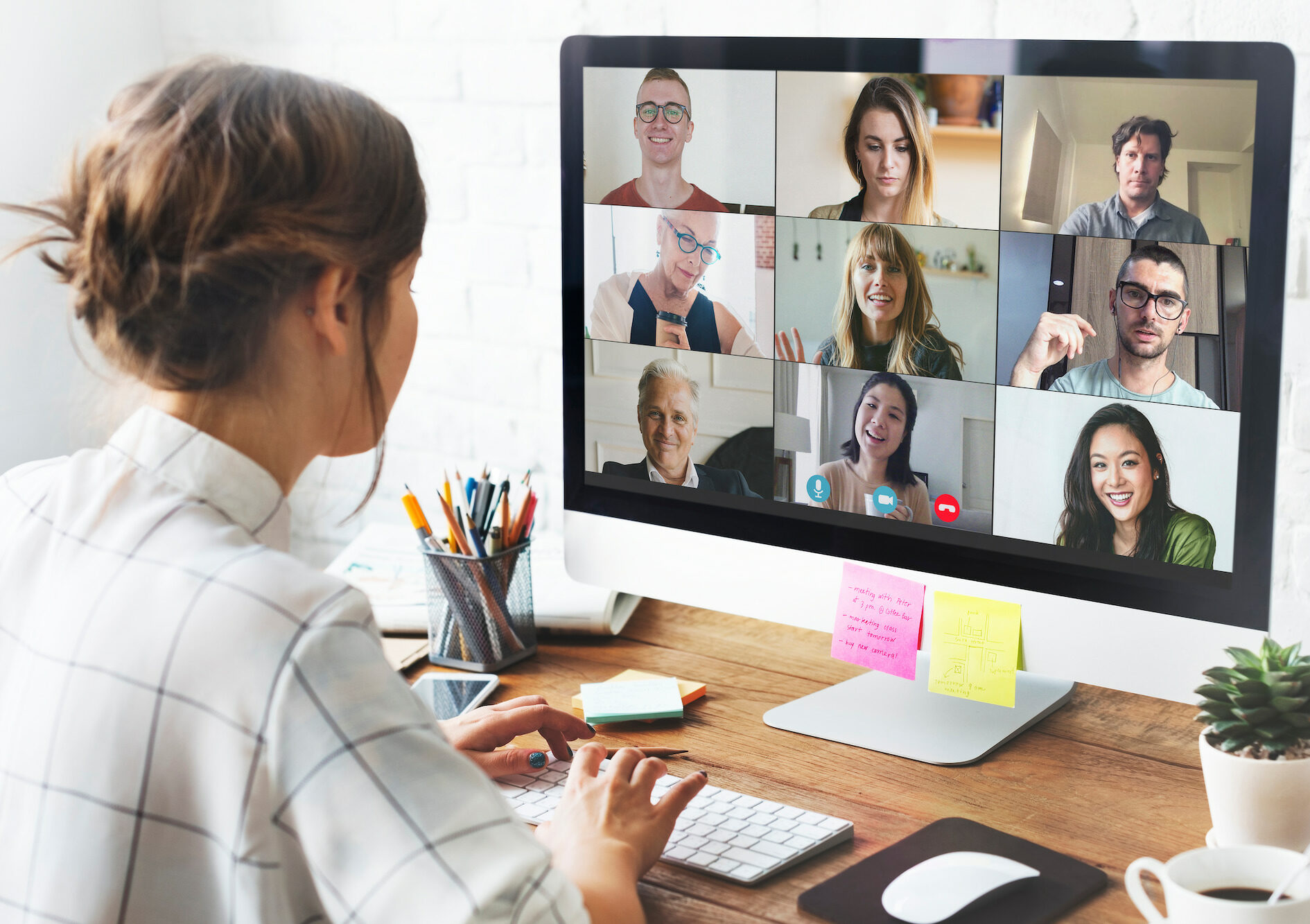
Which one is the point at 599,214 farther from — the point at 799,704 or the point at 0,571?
the point at 0,571

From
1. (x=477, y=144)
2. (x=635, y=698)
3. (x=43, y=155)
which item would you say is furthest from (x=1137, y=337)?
(x=43, y=155)

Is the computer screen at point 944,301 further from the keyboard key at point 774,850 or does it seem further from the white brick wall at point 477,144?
the white brick wall at point 477,144

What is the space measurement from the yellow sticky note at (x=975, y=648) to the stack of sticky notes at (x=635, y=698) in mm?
222

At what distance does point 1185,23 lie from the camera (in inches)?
45.1

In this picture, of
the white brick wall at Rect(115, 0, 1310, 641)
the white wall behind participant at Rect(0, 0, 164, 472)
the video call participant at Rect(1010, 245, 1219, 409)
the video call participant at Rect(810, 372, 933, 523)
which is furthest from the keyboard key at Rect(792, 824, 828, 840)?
the white wall behind participant at Rect(0, 0, 164, 472)

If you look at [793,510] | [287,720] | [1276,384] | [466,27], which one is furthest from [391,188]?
[466,27]

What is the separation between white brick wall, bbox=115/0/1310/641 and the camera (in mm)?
1475

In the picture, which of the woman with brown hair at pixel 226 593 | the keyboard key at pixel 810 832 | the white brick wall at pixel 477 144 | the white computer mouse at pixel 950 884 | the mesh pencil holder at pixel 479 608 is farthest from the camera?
the white brick wall at pixel 477 144

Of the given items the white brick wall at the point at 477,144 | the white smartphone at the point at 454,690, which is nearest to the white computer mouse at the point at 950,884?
the white smartphone at the point at 454,690

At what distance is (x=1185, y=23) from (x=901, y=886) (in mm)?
824

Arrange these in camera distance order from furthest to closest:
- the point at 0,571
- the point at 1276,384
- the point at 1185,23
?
the point at 1185,23 → the point at 1276,384 → the point at 0,571

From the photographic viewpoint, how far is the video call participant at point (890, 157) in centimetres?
91

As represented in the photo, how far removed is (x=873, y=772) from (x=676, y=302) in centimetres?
41

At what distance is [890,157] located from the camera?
93 cm
